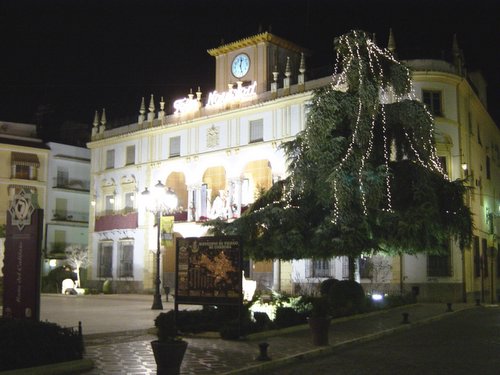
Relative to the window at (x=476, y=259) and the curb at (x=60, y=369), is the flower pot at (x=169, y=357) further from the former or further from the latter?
the window at (x=476, y=259)

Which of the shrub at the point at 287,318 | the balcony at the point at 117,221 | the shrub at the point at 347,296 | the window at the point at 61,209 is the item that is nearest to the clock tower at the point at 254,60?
the balcony at the point at 117,221

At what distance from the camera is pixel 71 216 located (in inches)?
2120

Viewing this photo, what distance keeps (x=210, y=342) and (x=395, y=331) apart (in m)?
5.81

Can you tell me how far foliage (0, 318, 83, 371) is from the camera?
10.0m

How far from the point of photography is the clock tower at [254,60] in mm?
39844

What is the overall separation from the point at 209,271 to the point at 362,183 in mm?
7774

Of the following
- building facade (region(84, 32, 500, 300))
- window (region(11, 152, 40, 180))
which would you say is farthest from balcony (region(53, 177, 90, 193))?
building facade (region(84, 32, 500, 300))

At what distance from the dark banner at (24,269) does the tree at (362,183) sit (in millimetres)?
11007

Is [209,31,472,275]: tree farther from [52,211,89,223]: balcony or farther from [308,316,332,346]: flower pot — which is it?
[52,211,89,223]: balcony

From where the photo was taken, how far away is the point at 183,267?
16.8m

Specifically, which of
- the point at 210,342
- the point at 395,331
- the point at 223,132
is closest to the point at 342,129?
the point at 395,331

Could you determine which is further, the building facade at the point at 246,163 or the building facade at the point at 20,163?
the building facade at the point at 20,163

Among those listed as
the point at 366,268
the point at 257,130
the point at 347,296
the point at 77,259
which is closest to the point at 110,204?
the point at 77,259

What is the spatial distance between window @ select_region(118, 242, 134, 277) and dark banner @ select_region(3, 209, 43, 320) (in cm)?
3290
